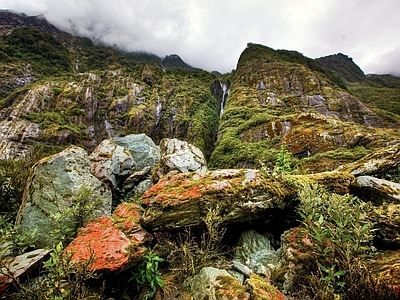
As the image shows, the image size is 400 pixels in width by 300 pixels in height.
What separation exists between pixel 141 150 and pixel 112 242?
8.62 meters

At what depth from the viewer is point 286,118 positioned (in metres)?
33.1

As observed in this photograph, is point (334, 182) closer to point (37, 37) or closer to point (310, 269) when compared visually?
point (310, 269)

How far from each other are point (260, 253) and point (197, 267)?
4.83ft

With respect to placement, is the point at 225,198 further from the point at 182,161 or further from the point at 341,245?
the point at 182,161

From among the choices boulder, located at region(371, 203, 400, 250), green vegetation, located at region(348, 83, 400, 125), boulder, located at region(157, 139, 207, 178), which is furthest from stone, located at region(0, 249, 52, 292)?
green vegetation, located at region(348, 83, 400, 125)

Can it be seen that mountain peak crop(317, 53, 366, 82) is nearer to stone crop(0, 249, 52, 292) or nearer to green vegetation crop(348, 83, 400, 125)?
green vegetation crop(348, 83, 400, 125)

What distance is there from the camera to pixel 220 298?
11.0 ft

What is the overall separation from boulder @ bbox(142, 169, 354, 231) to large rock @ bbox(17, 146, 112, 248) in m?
1.80

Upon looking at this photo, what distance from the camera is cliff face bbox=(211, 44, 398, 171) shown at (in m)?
20.0

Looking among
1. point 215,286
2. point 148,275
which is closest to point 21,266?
point 148,275

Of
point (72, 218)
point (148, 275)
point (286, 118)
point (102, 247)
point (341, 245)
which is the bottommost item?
point (148, 275)

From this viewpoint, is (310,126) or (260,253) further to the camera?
(310,126)

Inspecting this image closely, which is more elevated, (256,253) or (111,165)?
(111,165)

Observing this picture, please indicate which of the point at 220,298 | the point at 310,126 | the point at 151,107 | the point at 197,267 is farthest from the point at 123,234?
the point at 151,107
